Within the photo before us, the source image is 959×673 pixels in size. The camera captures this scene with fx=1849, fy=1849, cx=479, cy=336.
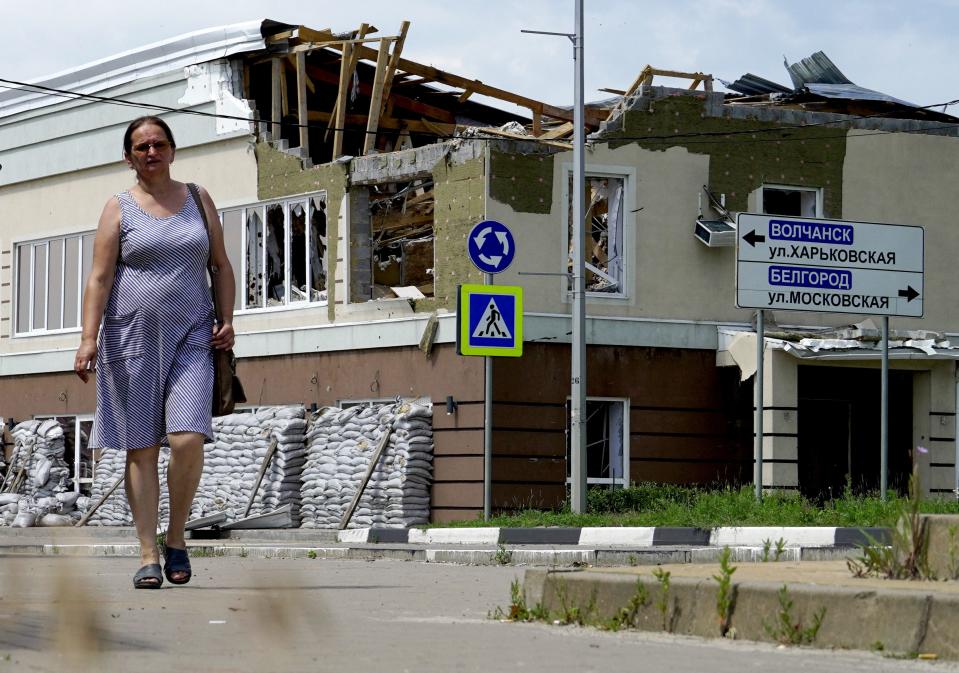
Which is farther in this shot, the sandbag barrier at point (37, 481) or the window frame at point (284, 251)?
the sandbag barrier at point (37, 481)

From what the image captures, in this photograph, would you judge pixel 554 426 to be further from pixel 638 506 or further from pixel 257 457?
pixel 257 457

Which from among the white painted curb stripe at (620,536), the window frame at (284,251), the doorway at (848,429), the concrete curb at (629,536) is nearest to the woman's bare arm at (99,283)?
the concrete curb at (629,536)

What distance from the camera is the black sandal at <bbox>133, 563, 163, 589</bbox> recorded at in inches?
348

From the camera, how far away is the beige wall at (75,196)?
89.9ft

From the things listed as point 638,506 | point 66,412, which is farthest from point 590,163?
point 66,412

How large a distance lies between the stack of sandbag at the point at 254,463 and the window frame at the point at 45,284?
565cm

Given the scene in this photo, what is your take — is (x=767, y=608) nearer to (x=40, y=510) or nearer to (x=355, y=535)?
(x=355, y=535)

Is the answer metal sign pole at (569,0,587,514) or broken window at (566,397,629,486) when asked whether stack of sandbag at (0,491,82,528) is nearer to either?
broken window at (566,397,629,486)

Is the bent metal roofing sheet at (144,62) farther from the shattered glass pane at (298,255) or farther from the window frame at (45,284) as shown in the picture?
the shattered glass pane at (298,255)

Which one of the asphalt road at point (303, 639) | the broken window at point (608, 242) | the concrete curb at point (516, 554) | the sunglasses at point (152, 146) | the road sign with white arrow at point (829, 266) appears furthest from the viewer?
the broken window at point (608, 242)

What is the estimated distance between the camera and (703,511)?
19875 mm

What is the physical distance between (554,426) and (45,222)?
1126 centimetres

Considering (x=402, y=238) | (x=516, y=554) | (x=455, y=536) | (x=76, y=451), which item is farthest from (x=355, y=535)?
(x=76, y=451)

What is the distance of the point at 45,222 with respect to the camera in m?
31.3
